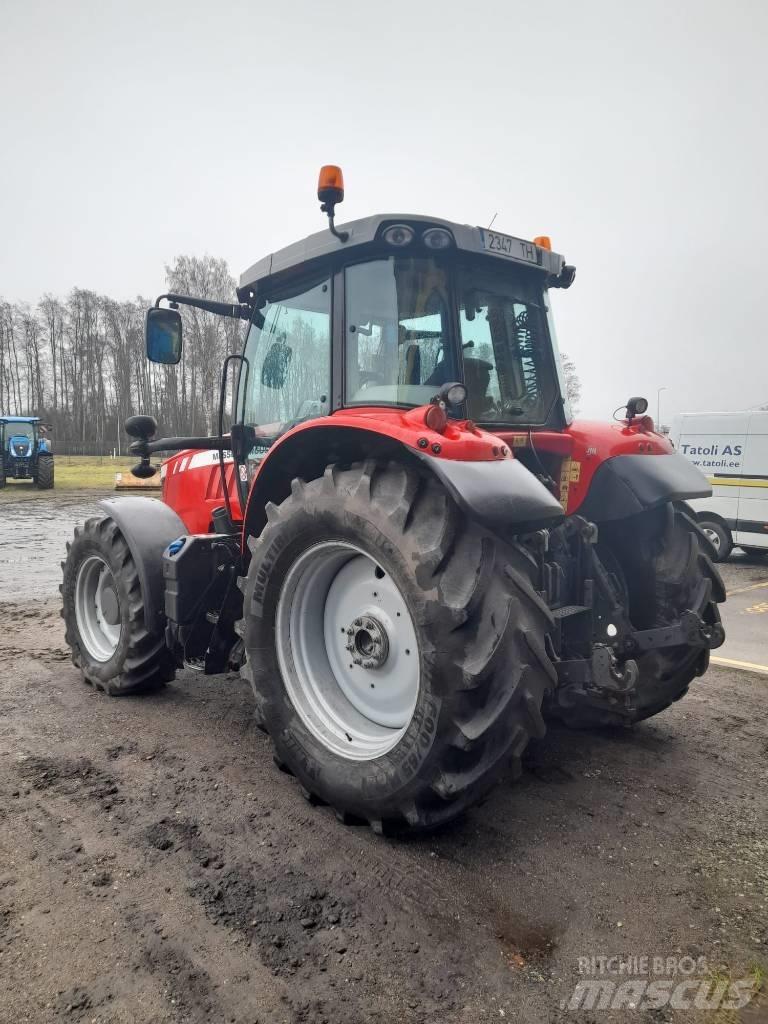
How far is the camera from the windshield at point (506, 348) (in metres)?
3.03

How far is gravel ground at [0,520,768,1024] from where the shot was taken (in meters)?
1.84

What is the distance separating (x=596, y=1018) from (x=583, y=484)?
2169 mm

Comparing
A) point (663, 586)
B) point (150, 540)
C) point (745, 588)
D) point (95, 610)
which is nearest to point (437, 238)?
point (663, 586)

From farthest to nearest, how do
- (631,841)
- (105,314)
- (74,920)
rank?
(105,314) → (631,841) → (74,920)

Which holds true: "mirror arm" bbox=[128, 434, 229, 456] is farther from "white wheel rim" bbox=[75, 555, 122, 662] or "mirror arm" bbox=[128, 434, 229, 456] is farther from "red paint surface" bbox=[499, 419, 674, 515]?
"red paint surface" bbox=[499, 419, 674, 515]

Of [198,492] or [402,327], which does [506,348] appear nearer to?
[402,327]

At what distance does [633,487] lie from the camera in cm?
321

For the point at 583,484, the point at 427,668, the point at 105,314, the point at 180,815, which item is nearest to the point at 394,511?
the point at 427,668

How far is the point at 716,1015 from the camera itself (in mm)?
1789

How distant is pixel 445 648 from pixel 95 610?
3.09 meters

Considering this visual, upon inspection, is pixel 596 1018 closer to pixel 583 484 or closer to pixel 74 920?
pixel 74 920

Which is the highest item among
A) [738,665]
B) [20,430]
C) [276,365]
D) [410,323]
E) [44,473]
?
[410,323]

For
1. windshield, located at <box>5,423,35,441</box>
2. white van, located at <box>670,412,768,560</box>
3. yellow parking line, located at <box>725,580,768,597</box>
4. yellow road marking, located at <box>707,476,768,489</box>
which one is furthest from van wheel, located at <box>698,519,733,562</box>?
windshield, located at <box>5,423,35,441</box>

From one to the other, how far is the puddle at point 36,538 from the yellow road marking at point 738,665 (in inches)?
248
